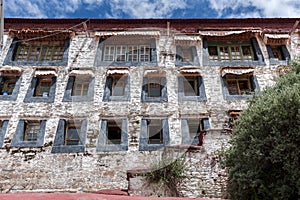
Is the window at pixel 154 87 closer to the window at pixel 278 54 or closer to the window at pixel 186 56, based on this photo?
the window at pixel 186 56

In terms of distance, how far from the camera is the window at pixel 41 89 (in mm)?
14961

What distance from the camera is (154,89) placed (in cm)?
1574

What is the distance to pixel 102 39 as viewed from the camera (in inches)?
682

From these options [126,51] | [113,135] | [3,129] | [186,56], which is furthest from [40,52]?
[186,56]

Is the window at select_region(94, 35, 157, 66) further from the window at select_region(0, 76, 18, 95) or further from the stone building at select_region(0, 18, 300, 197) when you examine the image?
the window at select_region(0, 76, 18, 95)

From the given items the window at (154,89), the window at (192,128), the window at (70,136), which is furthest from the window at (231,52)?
the window at (70,136)

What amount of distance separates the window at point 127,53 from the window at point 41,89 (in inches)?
119

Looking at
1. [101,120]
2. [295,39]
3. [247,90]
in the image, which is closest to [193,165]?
[101,120]

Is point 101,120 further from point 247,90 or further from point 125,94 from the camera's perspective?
point 247,90

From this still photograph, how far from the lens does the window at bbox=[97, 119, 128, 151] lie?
13477 millimetres

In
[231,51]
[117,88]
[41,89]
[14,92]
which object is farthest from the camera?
[231,51]

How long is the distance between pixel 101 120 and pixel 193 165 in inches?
230

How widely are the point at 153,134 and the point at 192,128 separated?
6.02 ft

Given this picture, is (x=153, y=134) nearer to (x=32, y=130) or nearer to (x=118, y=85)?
(x=118, y=85)
